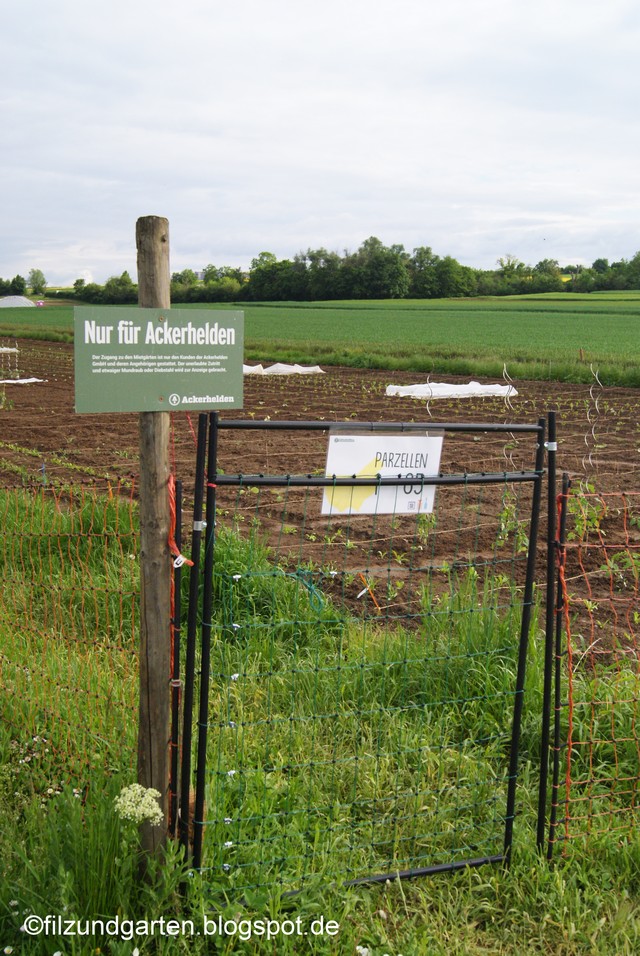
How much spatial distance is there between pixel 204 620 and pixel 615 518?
254 inches

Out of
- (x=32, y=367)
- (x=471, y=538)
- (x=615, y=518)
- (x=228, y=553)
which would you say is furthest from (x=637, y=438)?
(x=32, y=367)

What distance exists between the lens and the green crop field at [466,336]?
23.8 metres

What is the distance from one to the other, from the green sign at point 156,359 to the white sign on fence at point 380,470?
0.44 m

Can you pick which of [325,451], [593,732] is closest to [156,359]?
[593,732]

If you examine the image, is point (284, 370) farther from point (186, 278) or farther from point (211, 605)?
point (186, 278)

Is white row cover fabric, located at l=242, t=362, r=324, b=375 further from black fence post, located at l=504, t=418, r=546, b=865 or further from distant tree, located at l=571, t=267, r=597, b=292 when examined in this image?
distant tree, located at l=571, t=267, r=597, b=292

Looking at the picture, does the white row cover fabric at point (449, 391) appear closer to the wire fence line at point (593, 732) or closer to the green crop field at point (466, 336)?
the green crop field at point (466, 336)

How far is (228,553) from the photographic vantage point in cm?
557

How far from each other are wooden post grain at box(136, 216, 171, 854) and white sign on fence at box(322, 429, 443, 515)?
1.96 ft

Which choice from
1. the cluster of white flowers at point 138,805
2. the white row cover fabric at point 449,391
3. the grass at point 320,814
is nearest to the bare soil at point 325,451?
the white row cover fabric at point 449,391

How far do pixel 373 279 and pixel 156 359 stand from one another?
273 feet

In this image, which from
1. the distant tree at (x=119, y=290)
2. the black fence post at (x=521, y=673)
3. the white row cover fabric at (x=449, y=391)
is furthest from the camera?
the distant tree at (x=119, y=290)

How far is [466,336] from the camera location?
3938cm

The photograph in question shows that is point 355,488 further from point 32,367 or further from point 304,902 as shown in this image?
point 32,367
